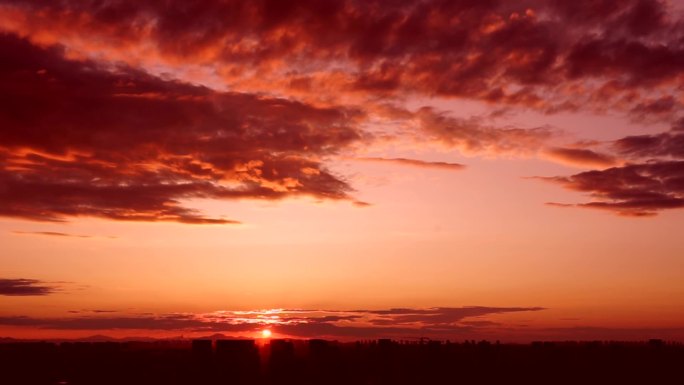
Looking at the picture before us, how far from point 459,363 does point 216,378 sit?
3569 centimetres

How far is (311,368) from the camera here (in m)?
102

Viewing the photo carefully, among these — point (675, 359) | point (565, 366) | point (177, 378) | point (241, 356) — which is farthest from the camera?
point (675, 359)

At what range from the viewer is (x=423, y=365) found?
110625 millimetres

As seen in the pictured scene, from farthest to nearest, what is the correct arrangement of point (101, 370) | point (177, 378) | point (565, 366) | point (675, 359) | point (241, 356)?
point (675, 359) → point (565, 366) → point (241, 356) → point (101, 370) → point (177, 378)

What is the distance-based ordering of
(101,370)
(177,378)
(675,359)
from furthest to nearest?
(675,359) → (101,370) → (177,378)

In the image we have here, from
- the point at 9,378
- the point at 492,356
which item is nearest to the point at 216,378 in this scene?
the point at 9,378

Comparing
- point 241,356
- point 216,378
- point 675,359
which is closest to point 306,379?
point 216,378

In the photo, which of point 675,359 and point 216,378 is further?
point 675,359

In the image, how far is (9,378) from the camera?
90.3 m

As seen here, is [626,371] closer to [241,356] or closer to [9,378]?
[241,356]

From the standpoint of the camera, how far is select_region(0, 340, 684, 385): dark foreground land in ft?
304

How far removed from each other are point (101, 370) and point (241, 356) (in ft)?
→ 60.9

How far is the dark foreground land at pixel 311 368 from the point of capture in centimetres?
9262

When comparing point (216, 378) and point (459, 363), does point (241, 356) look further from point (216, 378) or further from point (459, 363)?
point (459, 363)
